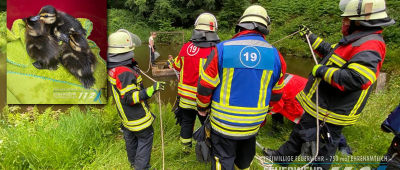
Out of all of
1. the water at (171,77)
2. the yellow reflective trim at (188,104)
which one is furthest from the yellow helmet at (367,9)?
the water at (171,77)

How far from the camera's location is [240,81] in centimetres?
188

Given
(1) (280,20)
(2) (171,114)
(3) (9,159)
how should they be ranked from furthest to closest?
(1) (280,20), (2) (171,114), (3) (9,159)

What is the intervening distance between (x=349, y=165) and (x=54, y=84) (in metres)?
4.42

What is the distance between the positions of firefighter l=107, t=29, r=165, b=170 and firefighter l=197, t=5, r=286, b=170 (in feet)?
2.12

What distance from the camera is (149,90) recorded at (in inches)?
89.4

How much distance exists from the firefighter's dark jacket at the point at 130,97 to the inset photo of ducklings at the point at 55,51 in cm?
A: 158

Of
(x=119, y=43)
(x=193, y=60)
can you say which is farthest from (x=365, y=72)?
(x=119, y=43)

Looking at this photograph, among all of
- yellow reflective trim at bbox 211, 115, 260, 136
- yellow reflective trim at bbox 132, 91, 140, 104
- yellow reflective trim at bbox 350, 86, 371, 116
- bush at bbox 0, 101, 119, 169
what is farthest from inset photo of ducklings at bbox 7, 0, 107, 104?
yellow reflective trim at bbox 350, 86, 371, 116

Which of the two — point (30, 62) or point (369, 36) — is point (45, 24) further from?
point (369, 36)

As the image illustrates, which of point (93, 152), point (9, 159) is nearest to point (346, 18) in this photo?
point (93, 152)

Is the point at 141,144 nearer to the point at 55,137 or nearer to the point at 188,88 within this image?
the point at 188,88

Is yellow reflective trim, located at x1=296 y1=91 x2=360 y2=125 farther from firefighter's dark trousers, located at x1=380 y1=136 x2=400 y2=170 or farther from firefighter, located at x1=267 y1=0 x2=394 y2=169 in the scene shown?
firefighter's dark trousers, located at x1=380 y1=136 x2=400 y2=170

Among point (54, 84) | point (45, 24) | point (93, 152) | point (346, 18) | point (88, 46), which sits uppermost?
point (346, 18)

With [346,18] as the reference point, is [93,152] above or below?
below
